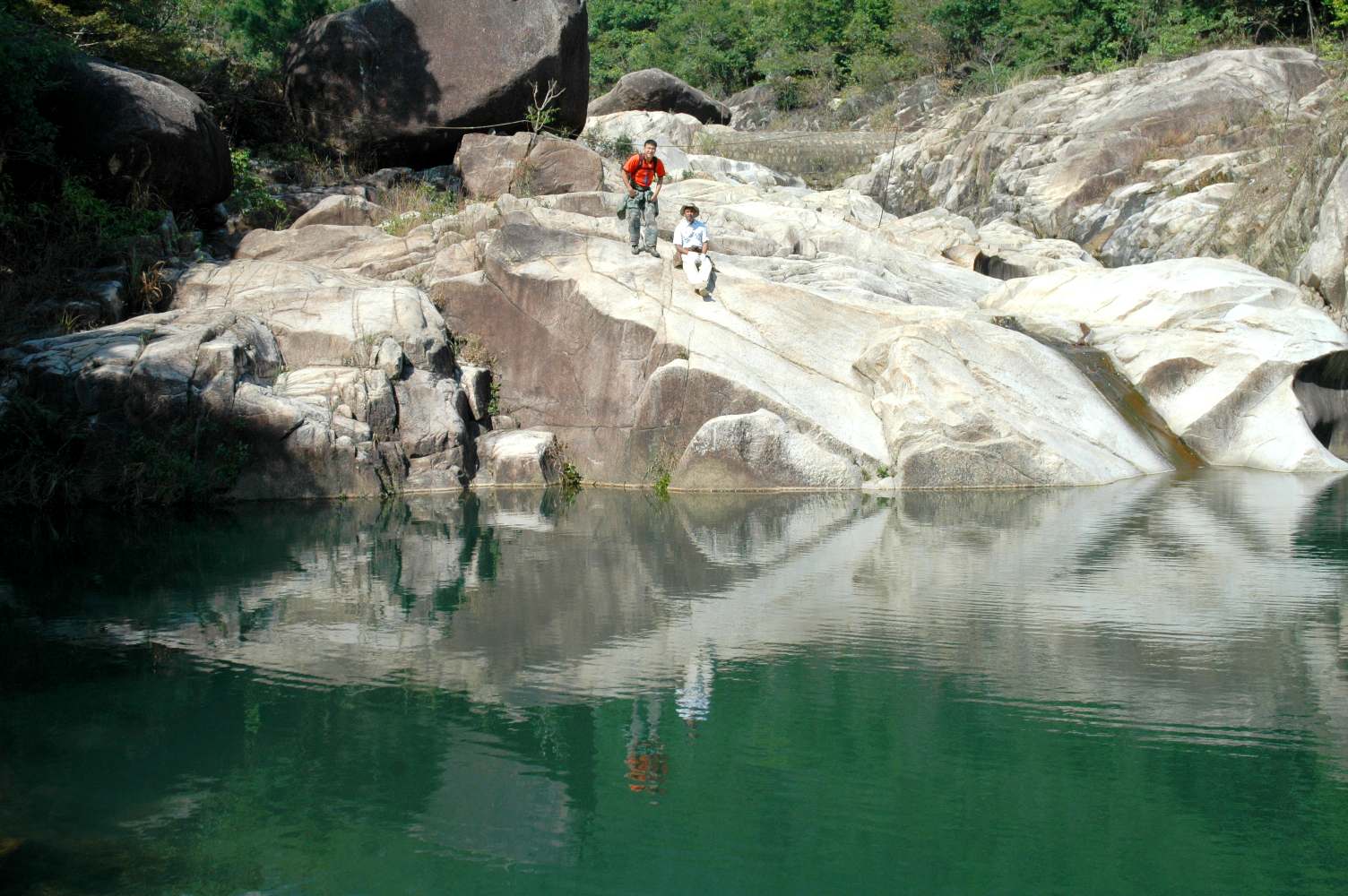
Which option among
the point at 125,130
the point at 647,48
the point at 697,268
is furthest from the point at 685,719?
the point at 647,48

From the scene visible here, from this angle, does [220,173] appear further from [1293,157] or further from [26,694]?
[1293,157]

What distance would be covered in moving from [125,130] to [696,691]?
1344 cm

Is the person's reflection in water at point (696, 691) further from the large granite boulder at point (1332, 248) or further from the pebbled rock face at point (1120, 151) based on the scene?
the pebbled rock face at point (1120, 151)

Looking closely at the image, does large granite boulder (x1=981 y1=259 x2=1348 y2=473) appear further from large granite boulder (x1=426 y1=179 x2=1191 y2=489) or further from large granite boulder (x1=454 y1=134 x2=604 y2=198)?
large granite boulder (x1=454 y1=134 x2=604 y2=198)

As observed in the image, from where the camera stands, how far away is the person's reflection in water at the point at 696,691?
5579 mm

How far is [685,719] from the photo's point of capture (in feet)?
18.1

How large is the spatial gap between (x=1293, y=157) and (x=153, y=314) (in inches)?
665

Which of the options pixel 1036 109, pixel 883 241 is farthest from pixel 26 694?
pixel 1036 109

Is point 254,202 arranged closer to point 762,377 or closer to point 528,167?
point 528,167

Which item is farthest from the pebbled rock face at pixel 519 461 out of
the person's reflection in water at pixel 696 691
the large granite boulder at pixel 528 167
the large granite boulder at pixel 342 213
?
the person's reflection in water at pixel 696 691

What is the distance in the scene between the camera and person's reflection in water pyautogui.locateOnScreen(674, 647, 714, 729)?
18.3 ft

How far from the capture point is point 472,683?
607cm

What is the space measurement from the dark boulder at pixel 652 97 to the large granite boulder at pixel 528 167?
17.2 m

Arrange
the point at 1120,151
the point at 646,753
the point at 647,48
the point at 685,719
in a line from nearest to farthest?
the point at 646,753
the point at 685,719
the point at 1120,151
the point at 647,48
